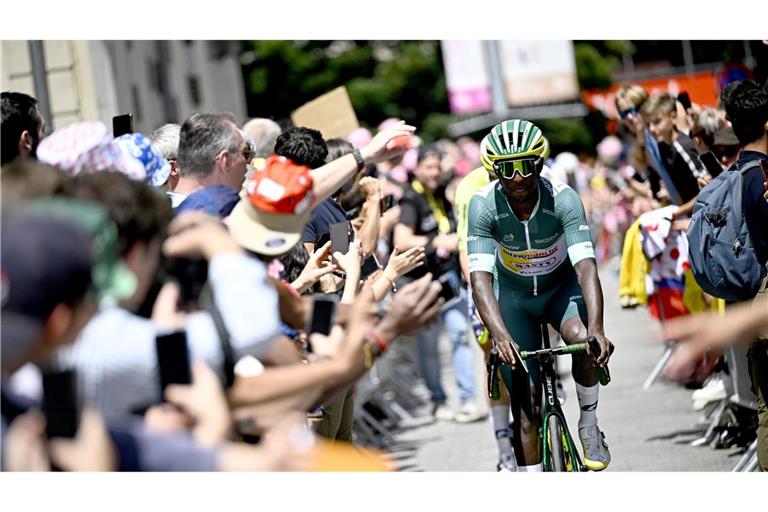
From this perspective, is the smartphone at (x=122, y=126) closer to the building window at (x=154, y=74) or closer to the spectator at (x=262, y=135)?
the spectator at (x=262, y=135)

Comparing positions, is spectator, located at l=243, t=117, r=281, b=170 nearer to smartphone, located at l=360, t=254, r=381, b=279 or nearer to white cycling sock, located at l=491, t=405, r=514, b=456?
smartphone, located at l=360, t=254, r=381, b=279

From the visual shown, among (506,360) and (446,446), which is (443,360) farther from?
(506,360)

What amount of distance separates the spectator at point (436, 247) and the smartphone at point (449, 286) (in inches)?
0.8

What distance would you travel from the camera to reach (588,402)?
739 cm

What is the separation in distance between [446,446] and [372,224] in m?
3.48

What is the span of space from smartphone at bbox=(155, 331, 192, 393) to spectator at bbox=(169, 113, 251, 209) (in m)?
1.44

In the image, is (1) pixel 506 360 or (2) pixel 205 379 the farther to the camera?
(1) pixel 506 360

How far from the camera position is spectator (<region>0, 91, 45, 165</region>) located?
18.1 ft

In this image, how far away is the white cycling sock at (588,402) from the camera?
24.2 feet

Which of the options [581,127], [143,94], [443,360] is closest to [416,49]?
[581,127]

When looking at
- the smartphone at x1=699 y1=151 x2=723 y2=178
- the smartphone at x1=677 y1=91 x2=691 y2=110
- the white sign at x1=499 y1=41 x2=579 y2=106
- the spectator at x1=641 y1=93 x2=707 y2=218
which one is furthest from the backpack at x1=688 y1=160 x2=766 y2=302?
the white sign at x1=499 y1=41 x2=579 y2=106

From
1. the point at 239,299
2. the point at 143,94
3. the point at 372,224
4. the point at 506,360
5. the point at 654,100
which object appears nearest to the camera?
the point at 239,299

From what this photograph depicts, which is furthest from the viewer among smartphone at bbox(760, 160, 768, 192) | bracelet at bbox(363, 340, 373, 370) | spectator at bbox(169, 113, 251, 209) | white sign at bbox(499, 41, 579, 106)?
white sign at bbox(499, 41, 579, 106)
